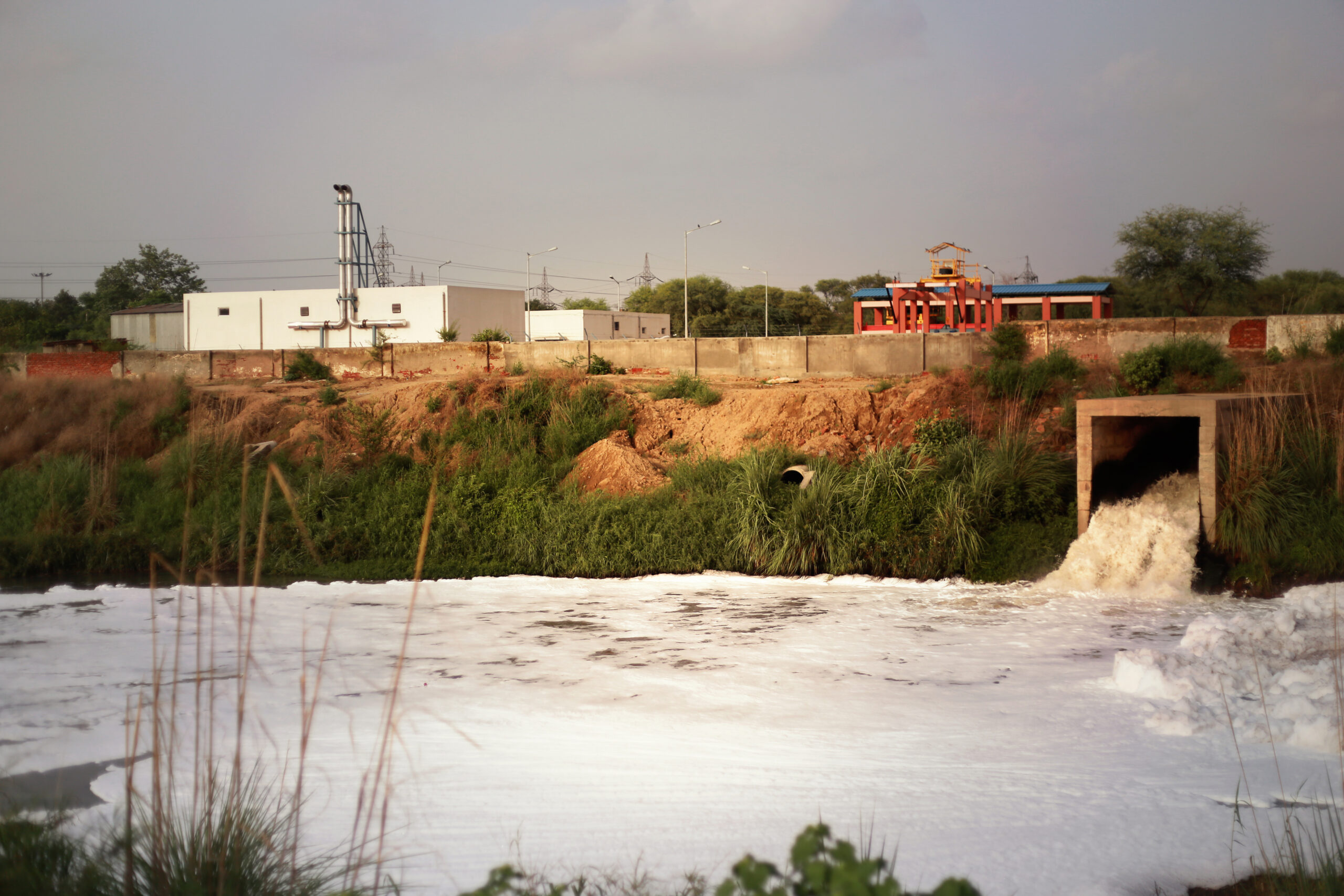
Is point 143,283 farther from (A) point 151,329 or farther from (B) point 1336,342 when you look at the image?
(B) point 1336,342

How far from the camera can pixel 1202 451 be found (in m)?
12.4

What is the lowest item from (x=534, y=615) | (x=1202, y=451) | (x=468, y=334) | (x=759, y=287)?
(x=534, y=615)

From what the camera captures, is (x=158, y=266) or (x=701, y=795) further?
(x=158, y=266)

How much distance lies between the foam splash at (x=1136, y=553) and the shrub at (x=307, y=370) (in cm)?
1889

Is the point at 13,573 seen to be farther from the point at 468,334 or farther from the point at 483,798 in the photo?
the point at 468,334

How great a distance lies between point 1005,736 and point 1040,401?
1119 centimetres

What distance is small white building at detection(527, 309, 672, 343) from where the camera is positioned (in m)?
57.0

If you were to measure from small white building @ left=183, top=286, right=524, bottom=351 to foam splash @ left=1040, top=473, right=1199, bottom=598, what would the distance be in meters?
42.3

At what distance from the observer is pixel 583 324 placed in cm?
5659

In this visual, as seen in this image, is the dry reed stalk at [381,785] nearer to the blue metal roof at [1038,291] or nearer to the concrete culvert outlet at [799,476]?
the concrete culvert outlet at [799,476]

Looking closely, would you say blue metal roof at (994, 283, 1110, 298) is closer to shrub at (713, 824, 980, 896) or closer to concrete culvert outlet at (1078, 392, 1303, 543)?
concrete culvert outlet at (1078, 392, 1303, 543)

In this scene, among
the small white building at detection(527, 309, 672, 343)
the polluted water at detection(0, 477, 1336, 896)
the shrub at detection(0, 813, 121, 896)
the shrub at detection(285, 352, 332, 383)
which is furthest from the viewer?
the small white building at detection(527, 309, 672, 343)

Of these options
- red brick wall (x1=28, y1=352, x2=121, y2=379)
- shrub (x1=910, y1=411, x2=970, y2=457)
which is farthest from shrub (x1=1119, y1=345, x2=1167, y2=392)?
red brick wall (x1=28, y1=352, x2=121, y2=379)

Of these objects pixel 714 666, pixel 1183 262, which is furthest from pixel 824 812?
pixel 1183 262
